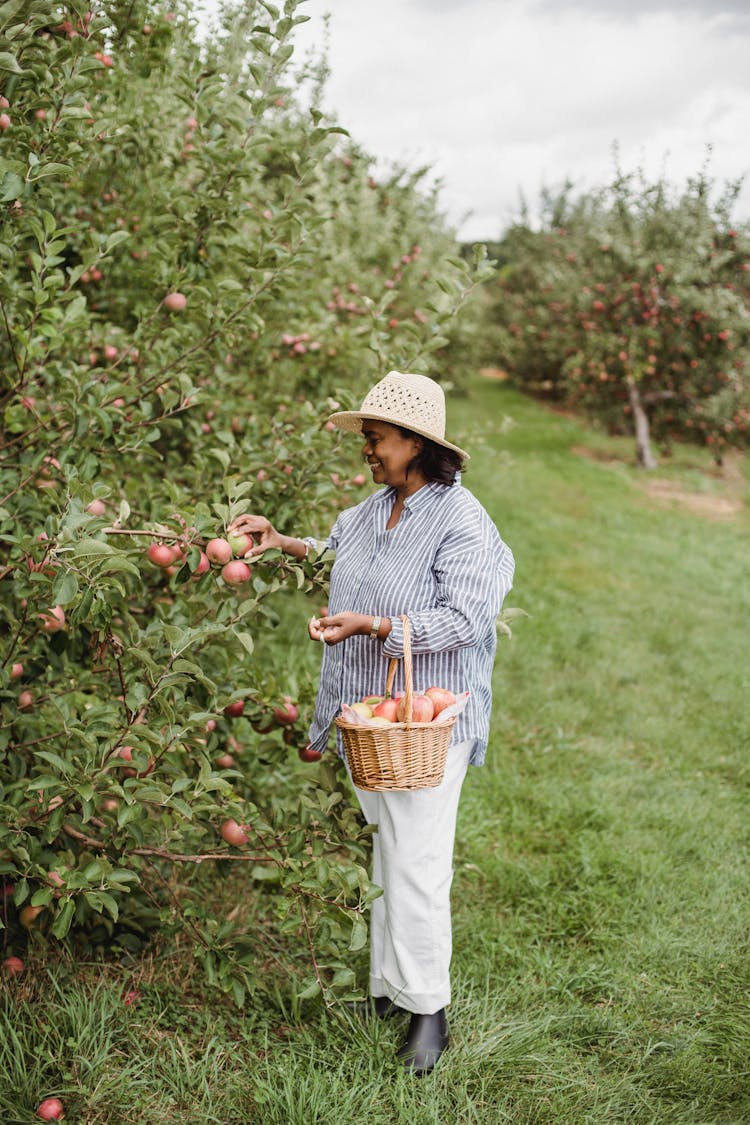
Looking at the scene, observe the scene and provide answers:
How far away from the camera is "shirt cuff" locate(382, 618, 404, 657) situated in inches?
84.5

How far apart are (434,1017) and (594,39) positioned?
31.5ft

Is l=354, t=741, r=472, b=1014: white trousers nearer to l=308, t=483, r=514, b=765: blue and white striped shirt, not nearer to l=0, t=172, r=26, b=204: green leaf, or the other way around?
l=308, t=483, r=514, b=765: blue and white striped shirt

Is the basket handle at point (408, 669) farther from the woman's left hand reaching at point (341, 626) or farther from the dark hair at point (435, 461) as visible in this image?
the dark hair at point (435, 461)

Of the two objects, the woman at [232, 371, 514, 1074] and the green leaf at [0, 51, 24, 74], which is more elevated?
the green leaf at [0, 51, 24, 74]

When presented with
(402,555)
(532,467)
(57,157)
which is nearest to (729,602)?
(532,467)

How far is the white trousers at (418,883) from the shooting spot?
236 centimetres

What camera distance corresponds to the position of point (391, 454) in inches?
93.5

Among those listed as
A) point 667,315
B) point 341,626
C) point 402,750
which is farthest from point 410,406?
point 667,315

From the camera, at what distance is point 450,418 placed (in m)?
12.9

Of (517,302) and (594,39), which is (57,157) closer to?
(594,39)

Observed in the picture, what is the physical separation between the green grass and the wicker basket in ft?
2.55

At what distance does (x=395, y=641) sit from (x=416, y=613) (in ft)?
0.32

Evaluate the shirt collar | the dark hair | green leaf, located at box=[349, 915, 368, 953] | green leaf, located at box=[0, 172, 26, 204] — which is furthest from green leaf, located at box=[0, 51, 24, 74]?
green leaf, located at box=[349, 915, 368, 953]

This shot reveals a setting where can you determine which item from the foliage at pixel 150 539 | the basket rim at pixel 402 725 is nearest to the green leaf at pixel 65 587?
the foliage at pixel 150 539
